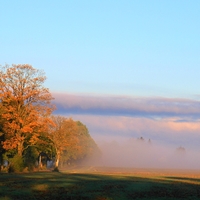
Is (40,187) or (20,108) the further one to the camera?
(20,108)

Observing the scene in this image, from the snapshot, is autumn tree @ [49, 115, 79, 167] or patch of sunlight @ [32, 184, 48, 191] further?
autumn tree @ [49, 115, 79, 167]

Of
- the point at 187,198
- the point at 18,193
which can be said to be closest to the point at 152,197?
the point at 187,198

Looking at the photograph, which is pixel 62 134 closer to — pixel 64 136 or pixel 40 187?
pixel 64 136

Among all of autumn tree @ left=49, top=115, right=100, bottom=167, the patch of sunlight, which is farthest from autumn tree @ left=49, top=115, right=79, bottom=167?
the patch of sunlight

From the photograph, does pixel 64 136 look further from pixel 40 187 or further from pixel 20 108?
pixel 40 187

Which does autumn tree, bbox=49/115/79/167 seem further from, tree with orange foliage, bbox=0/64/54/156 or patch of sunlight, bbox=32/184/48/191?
patch of sunlight, bbox=32/184/48/191

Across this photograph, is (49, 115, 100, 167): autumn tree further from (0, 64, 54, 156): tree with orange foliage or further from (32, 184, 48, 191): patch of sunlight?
(32, 184, 48, 191): patch of sunlight

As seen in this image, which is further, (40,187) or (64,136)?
(64,136)

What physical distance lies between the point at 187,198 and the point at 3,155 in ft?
170

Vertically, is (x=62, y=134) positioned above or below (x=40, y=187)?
above

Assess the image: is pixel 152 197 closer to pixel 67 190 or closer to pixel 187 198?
pixel 187 198

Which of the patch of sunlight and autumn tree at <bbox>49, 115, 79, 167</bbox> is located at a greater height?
autumn tree at <bbox>49, 115, 79, 167</bbox>

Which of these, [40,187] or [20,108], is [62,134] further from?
[40,187]

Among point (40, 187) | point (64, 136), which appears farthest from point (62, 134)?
point (40, 187)
